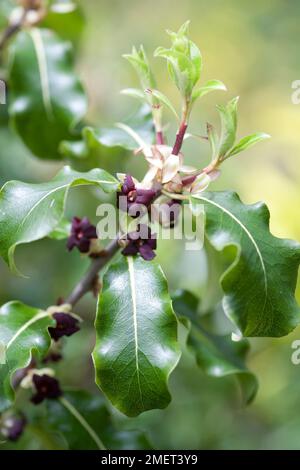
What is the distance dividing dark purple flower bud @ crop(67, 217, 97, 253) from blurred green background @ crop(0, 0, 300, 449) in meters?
Result: 0.31

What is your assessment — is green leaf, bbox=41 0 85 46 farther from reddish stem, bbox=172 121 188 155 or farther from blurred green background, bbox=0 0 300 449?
reddish stem, bbox=172 121 188 155

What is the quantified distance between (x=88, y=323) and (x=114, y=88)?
0.96 m

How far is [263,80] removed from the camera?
2867mm

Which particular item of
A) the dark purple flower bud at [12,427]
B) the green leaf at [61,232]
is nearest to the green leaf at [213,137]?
the green leaf at [61,232]

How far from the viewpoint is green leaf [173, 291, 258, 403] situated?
116 cm

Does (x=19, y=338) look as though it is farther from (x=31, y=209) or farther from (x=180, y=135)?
(x=180, y=135)

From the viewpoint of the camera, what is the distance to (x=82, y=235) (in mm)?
1100

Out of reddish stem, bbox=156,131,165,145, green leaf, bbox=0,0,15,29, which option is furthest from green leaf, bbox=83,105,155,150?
green leaf, bbox=0,0,15,29

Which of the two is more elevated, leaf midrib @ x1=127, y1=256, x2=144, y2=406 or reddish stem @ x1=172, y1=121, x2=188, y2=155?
reddish stem @ x1=172, y1=121, x2=188, y2=155

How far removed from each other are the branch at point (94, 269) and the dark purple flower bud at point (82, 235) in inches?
1.3

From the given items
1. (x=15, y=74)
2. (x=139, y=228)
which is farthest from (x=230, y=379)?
(x=15, y=74)

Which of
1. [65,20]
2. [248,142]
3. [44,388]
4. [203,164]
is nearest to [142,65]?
[248,142]

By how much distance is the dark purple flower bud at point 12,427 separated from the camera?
4.36 ft
